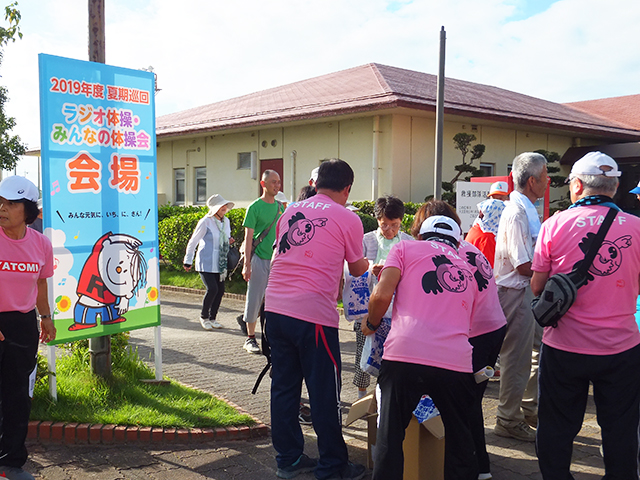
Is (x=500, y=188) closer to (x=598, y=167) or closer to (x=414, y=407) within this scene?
(x=598, y=167)

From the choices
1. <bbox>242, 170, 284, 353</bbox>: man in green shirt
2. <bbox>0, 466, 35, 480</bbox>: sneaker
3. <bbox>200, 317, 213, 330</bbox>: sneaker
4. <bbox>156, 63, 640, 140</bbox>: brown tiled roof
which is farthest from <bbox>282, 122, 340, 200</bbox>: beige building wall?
<bbox>0, 466, 35, 480</bbox>: sneaker

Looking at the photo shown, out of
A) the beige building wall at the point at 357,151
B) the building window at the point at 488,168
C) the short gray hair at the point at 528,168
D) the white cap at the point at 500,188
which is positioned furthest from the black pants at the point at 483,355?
the building window at the point at 488,168

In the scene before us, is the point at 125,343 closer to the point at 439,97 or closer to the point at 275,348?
the point at 275,348

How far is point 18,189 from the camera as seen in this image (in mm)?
3830

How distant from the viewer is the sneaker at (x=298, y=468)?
13.3 ft

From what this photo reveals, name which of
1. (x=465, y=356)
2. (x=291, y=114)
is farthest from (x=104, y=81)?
(x=291, y=114)

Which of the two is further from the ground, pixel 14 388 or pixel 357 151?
pixel 357 151

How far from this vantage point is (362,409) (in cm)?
407

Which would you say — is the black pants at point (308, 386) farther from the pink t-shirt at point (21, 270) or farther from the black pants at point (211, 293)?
the black pants at point (211, 293)

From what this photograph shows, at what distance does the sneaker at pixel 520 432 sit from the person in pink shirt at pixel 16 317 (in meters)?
3.49

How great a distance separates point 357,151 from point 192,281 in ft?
19.4

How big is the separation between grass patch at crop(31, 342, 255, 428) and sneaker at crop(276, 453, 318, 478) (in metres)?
0.91

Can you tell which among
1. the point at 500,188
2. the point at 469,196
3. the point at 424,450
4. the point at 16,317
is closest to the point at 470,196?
the point at 469,196

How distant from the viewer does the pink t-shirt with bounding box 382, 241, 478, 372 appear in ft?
10.6
